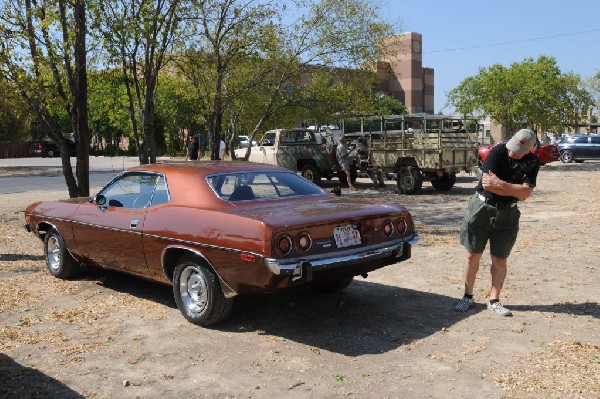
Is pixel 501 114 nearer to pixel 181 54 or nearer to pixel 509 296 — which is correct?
pixel 181 54

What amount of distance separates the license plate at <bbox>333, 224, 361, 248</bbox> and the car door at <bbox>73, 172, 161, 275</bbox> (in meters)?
1.90

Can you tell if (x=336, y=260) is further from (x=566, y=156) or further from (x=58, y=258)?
(x=566, y=156)

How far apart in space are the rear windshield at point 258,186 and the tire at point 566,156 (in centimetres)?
3183

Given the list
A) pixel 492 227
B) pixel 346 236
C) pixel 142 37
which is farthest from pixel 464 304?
pixel 142 37

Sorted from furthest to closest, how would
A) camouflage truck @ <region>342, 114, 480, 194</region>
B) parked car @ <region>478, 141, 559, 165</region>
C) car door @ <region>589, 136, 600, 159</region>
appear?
1. car door @ <region>589, 136, 600, 159</region>
2. parked car @ <region>478, 141, 559, 165</region>
3. camouflage truck @ <region>342, 114, 480, 194</region>

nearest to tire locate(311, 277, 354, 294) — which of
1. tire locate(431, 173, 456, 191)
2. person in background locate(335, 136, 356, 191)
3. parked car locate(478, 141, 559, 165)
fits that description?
person in background locate(335, 136, 356, 191)

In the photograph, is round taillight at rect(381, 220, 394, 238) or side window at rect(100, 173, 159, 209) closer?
round taillight at rect(381, 220, 394, 238)

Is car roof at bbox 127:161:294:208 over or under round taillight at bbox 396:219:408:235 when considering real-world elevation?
over

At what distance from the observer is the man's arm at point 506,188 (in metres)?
5.44

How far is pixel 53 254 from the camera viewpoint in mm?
7469

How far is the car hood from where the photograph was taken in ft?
16.9

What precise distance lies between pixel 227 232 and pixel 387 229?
1.46m

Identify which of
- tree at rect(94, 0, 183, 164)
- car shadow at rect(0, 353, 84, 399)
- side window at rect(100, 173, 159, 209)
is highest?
tree at rect(94, 0, 183, 164)

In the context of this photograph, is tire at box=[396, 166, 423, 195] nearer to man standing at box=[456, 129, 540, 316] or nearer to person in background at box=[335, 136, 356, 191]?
Result: person in background at box=[335, 136, 356, 191]
